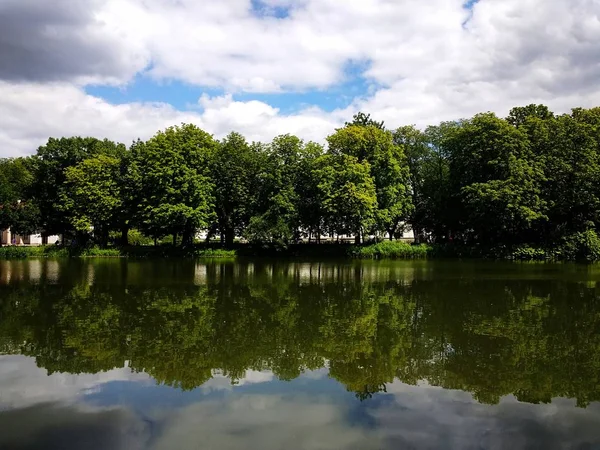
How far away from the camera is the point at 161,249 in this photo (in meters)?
56.6

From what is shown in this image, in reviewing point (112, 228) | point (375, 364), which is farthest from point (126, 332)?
point (112, 228)

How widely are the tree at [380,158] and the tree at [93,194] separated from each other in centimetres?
2578

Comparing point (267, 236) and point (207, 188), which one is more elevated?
point (207, 188)

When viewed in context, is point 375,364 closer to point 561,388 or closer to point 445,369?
point 445,369

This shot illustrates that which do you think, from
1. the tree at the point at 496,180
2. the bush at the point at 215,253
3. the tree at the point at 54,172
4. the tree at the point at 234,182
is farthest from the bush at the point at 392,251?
the tree at the point at 54,172

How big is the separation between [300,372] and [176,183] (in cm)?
4657

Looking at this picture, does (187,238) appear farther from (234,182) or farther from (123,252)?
(234,182)

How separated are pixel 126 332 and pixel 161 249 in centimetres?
4316

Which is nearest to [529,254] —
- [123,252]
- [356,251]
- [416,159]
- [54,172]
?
[356,251]

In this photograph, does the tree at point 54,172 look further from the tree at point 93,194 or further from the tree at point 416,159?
the tree at point 416,159

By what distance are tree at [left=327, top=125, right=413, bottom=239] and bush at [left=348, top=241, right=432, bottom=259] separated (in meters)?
3.13

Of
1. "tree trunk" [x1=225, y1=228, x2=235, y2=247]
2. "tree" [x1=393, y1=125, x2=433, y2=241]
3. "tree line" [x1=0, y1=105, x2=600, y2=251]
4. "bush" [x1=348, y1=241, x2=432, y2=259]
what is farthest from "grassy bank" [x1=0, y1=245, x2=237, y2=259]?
"tree" [x1=393, y1=125, x2=433, y2=241]

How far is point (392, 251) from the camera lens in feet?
174

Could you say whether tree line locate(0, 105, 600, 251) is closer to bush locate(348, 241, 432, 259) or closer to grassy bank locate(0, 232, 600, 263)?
grassy bank locate(0, 232, 600, 263)
